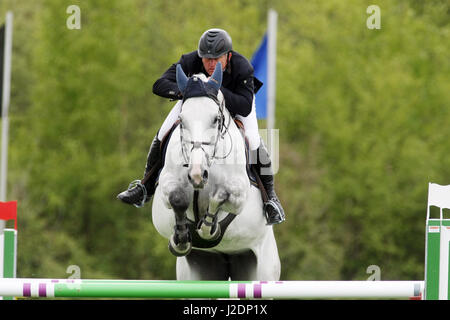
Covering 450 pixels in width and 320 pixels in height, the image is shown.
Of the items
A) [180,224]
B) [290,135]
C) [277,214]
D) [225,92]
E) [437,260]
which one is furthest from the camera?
[290,135]

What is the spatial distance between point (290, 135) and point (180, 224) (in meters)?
18.8

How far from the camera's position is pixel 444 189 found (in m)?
4.78

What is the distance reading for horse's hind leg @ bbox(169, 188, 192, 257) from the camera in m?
4.73

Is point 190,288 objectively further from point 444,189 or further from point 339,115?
point 339,115

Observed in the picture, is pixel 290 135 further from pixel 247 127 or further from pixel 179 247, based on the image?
pixel 179 247

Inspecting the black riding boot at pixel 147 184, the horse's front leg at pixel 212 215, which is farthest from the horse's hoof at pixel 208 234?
the black riding boot at pixel 147 184

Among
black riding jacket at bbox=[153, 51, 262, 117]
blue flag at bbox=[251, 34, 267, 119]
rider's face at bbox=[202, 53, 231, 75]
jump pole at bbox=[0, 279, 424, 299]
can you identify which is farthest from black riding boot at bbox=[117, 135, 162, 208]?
blue flag at bbox=[251, 34, 267, 119]

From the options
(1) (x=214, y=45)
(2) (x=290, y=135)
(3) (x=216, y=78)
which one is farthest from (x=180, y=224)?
(2) (x=290, y=135)

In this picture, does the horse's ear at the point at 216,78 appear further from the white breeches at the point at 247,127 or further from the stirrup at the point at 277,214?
the stirrup at the point at 277,214

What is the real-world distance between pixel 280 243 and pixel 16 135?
8471 millimetres

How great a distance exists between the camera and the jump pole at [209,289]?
14.9 feet

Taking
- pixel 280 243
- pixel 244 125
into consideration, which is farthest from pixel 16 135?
pixel 244 125

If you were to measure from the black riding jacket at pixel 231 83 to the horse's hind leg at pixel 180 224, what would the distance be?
0.68 m

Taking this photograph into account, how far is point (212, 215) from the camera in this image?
486 centimetres
